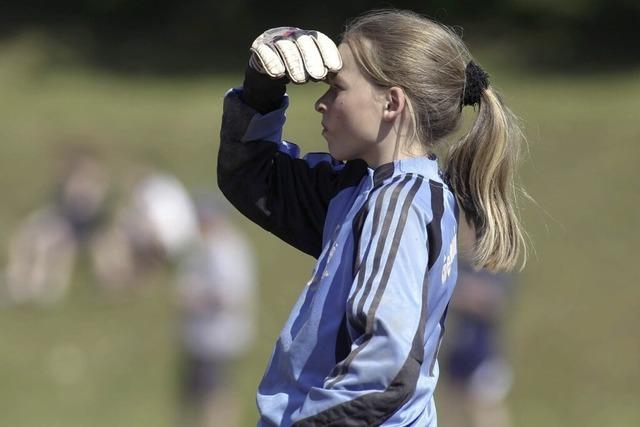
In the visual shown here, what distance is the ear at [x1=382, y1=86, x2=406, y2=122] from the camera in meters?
2.69

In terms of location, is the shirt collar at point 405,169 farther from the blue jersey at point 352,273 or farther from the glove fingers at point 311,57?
the glove fingers at point 311,57

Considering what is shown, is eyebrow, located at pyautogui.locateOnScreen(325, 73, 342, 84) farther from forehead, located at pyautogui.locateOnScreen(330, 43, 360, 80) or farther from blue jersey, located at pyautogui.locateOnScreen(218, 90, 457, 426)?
blue jersey, located at pyautogui.locateOnScreen(218, 90, 457, 426)

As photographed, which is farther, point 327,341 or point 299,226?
point 299,226

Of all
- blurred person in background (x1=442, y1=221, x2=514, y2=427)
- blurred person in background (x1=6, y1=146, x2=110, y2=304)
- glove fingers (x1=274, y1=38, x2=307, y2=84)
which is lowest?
blurred person in background (x1=6, y1=146, x2=110, y2=304)

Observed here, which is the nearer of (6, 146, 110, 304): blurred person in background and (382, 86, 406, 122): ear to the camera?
(382, 86, 406, 122): ear

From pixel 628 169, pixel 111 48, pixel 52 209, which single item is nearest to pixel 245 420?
pixel 52 209

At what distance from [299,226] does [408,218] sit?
18.0 inches

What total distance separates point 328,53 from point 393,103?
0.18 meters

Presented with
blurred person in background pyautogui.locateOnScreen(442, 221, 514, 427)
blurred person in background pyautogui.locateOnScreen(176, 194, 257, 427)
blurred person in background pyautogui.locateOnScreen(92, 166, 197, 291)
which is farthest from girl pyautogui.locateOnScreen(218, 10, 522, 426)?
blurred person in background pyautogui.locateOnScreen(92, 166, 197, 291)

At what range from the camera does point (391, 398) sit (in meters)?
2.43

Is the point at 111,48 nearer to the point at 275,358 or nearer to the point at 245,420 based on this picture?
the point at 245,420

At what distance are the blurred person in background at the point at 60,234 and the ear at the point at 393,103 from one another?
10063mm

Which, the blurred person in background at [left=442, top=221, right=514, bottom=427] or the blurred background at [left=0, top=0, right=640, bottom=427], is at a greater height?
the blurred person in background at [left=442, top=221, right=514, bottom=427]

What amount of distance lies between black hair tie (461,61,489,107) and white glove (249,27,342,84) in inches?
11.9
